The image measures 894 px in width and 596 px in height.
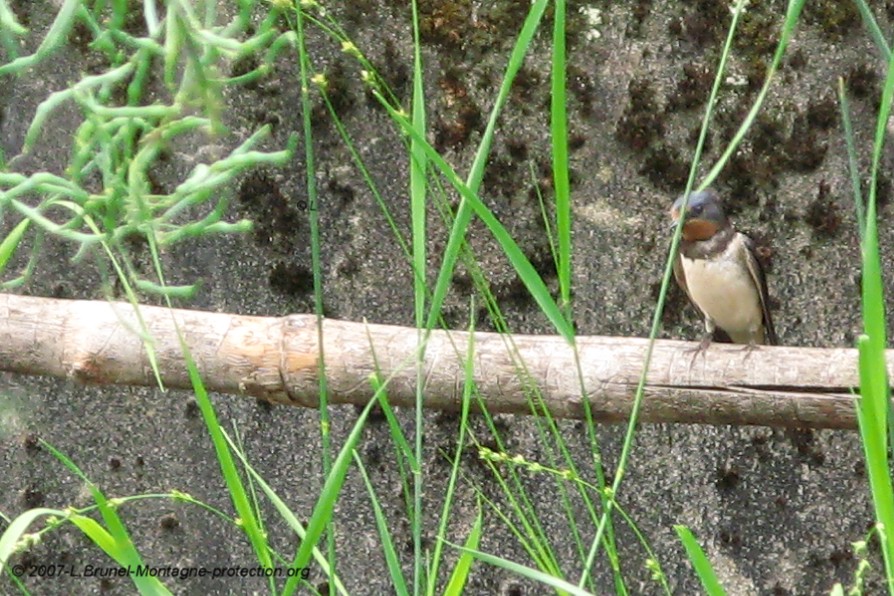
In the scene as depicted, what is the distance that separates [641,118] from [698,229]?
0.35 metres

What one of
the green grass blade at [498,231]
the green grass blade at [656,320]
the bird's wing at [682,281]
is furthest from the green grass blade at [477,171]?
the bird's wing at [682,281]

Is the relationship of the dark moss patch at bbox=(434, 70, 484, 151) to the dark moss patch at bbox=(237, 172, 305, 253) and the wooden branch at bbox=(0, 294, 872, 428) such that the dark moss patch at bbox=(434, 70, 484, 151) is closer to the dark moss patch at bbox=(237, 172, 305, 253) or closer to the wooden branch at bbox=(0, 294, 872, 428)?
the dark moss patch at bbox=(237, 172, 305, 253)

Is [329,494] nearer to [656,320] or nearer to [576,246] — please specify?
[656,320]

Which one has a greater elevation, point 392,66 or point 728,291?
point 392,66

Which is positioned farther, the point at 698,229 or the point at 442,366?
the point at 698,229

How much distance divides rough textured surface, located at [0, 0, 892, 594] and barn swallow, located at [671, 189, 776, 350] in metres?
0.05

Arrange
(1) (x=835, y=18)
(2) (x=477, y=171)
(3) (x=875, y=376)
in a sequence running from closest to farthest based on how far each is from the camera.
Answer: (3) (x=875, y=376) → (2) (x=477, y=171) → (1) (x=835, y=18)

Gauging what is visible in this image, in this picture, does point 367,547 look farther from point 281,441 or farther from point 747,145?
point 747,145

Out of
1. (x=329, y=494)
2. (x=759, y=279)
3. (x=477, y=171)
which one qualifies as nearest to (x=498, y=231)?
(x=477, y=171)

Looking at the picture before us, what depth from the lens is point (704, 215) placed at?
2.49 m

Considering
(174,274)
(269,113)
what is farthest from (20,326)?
(269,113)

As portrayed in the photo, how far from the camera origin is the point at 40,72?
241 cm

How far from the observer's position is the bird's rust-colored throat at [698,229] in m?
2.55

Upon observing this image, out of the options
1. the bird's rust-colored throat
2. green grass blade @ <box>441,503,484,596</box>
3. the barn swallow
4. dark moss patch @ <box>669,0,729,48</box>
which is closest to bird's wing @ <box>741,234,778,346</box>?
the barn swallow
